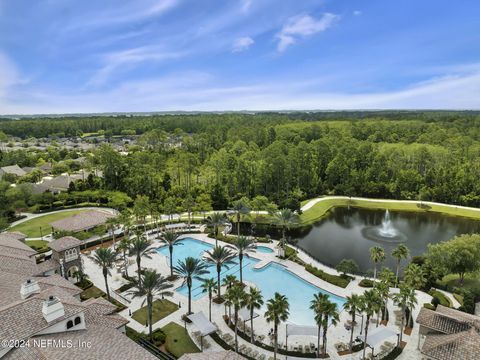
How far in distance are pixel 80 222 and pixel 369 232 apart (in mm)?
53197

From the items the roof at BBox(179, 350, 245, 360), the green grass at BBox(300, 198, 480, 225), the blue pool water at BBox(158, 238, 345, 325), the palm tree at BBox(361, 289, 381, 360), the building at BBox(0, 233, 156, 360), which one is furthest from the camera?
the green grass at BBox(300, 198, 480, 225)

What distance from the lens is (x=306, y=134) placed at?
126875 mm

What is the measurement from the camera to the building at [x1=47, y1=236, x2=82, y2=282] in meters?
38.7

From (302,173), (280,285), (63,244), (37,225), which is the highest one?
(302,173)

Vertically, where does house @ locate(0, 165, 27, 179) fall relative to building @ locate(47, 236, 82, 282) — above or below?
above

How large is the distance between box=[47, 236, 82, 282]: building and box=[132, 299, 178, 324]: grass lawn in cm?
1199

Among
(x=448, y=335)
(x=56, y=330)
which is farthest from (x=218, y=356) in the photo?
(x=448, y=335)

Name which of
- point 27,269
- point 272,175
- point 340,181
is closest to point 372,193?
point 340,181

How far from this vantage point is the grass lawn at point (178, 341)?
28.3 metres

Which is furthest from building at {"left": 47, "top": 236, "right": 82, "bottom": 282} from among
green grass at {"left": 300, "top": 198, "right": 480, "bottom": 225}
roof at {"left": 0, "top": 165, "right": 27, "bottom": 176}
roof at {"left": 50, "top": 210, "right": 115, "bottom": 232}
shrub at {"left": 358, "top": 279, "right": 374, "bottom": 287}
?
roof at {"left": 0, "top": 165, "right": 27, "bottom": 176}

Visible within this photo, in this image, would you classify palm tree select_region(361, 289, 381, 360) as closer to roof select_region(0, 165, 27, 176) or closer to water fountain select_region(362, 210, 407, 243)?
water fountain select_region(362, 210, 407, 243)

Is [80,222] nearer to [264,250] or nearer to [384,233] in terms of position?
[264,250]

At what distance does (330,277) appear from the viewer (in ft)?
133

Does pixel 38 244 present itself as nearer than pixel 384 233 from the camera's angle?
Yes
